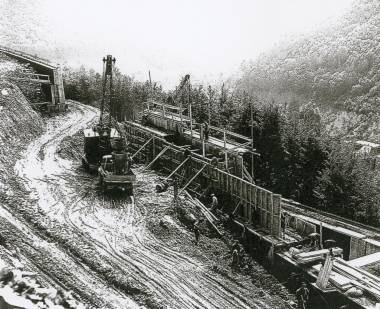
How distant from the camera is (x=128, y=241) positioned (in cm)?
1884

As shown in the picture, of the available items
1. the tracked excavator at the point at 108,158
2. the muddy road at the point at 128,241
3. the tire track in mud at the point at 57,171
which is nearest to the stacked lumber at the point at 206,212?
the muddy road at the point at 128,241

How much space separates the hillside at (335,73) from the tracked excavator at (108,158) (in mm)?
25397

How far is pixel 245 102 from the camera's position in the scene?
118ft

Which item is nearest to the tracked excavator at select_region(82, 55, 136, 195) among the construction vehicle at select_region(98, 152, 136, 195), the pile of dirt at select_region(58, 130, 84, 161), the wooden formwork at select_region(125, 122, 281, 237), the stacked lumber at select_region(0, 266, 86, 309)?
the construction vehicle at select_region(98, 152, 136, 195)

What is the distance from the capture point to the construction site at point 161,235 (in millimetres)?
15336

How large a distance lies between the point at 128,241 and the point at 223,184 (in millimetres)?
6910

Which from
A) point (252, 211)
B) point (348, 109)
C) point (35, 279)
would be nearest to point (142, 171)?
point (252, 211)

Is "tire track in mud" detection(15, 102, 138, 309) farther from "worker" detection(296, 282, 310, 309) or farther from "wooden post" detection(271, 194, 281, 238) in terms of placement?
"wooden post" detection(271, 194, 281, 238)

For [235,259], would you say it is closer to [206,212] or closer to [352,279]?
[206,212]

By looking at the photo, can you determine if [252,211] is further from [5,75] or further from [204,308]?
[5,75]

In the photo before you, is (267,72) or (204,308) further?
(267,72)

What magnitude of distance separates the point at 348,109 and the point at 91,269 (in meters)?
38.7

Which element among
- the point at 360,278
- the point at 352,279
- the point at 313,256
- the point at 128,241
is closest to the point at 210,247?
the point at 128,241

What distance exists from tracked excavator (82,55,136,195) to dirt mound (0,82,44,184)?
473 centimetres
